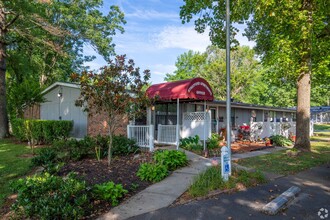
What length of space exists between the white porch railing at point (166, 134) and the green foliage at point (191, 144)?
20.6 inches

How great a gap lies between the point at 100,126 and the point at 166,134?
3.24m

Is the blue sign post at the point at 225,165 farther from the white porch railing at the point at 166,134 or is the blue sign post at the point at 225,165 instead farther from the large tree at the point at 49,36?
the large tree at the point at 49,36

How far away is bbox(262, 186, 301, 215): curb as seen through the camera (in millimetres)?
4355

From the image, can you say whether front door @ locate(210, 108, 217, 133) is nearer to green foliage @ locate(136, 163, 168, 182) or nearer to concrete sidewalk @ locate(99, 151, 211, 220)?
concrete sidewalk @ locate(99, 151, 211, 220)

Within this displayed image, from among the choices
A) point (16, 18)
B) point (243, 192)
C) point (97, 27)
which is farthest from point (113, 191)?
point (97, 27)

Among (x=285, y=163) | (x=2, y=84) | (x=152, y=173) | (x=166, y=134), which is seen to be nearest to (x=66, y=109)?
(x=2, y=84)

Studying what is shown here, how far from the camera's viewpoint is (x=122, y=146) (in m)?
9.25

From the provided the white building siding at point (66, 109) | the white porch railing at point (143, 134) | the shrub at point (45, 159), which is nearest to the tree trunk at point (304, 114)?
the white porch railing at point (143, 134)

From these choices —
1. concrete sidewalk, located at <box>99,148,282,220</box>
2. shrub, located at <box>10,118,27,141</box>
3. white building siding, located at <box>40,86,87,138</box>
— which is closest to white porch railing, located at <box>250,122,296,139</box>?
concrete sidewalk, located at <box>99,148,282,220</box>

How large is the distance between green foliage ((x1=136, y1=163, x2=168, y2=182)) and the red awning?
4.06 metres

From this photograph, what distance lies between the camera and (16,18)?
1534 centimetres

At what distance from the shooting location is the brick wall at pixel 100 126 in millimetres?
12102

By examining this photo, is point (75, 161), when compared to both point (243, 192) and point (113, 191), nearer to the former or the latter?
point (113, 191)

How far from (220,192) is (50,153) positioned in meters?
5.04
